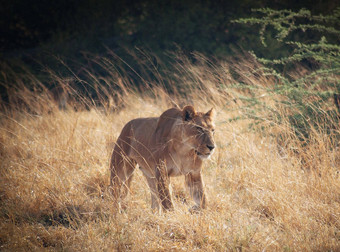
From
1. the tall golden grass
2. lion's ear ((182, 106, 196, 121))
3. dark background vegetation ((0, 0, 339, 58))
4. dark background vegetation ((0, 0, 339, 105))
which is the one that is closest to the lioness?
lion's ear ((182, 106, 196, 121))

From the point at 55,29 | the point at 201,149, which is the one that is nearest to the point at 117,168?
the point at 201,149

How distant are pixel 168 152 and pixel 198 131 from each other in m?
0.39

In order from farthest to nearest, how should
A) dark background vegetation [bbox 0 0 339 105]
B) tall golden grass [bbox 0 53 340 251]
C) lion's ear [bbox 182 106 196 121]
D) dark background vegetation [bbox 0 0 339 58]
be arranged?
dark background vegetation [bbox 0 0 339 58] < dark background vegetation [bbox 0 0 339 105] < lion's ear [bbox 182 106 196 121] < tall golden grass [bbox 0 53 340 251]

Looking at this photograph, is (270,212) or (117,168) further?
(117,168)

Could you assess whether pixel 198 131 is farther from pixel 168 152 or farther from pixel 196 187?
pixel 196 187

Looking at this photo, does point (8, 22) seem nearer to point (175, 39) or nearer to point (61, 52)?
point (61, 52)

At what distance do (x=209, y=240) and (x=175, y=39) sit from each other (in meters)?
8.67

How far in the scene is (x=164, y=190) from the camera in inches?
138

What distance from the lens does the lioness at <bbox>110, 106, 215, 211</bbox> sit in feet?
11.5

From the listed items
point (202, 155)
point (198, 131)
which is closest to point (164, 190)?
point (202, 155)

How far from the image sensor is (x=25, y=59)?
10.6m

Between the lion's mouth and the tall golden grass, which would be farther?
the lion's mouth

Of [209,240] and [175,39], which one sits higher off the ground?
[175,39]

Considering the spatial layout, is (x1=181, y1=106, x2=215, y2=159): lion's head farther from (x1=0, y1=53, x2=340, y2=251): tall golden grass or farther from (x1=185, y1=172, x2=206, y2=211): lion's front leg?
(x1=0, y1=53, x2=340, y2=251): tall golden grass
